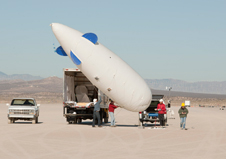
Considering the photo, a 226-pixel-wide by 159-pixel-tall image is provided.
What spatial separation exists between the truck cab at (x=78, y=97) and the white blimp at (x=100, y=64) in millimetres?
2412

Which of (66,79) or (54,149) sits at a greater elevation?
(66,79)

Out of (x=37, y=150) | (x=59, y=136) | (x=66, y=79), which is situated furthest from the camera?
(x=66, y=79)

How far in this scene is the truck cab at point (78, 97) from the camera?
27422 mm

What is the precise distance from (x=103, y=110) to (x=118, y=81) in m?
5.93

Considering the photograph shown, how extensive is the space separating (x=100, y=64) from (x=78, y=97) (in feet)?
21.7

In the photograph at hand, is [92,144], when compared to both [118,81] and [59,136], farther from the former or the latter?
[118,81]

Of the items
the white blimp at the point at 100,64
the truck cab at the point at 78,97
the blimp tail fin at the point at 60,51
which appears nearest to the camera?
the white blimp at the point at 100,64

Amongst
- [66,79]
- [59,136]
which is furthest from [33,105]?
[59,136]

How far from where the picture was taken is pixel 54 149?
49.2ft

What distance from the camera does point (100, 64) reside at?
24000mm

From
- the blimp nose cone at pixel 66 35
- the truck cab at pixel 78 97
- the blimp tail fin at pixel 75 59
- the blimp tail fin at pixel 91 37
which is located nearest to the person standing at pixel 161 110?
the truck cab at pixel 78 97

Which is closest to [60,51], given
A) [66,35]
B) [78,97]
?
[66,35]

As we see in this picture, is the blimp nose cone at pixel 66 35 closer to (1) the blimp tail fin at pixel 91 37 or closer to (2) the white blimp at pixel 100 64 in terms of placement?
(2) the white blimp at pixel 100 64

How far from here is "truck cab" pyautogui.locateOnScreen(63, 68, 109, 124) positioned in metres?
27.4
